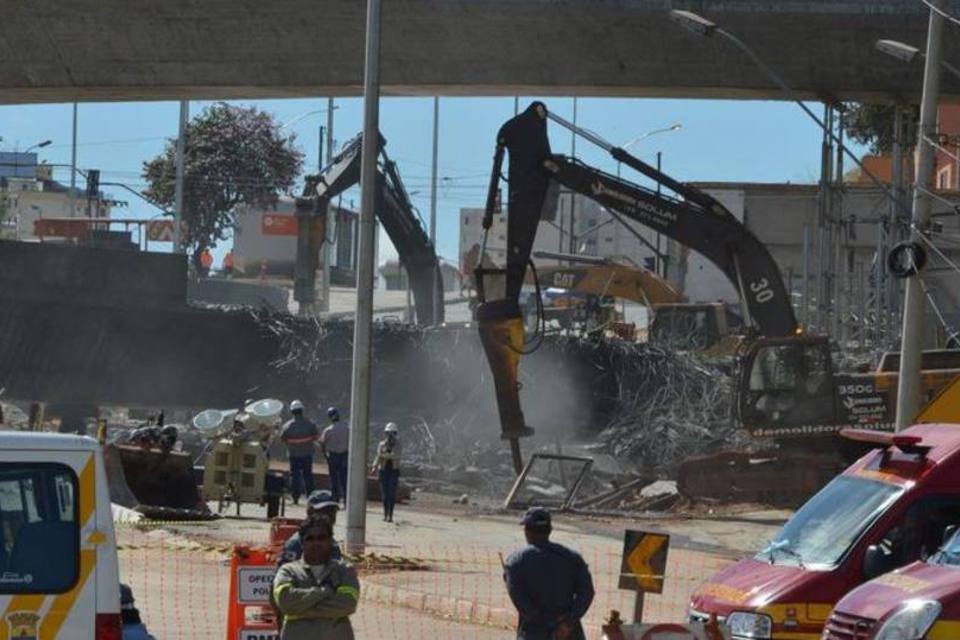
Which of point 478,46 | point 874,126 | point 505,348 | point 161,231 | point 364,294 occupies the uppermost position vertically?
point 874,126

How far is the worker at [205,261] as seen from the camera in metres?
82.6

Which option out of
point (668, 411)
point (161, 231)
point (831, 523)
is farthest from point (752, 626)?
point (161, 231)

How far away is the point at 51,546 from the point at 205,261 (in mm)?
75211

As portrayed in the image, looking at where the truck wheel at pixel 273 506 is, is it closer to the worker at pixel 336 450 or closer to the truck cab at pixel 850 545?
the worker at pixel 336 450

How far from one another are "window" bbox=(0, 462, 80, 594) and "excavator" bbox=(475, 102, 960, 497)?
22330mm

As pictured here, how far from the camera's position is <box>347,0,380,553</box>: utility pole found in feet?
73.0

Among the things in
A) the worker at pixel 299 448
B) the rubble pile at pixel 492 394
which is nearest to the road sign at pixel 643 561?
the worker at pixel 299 448

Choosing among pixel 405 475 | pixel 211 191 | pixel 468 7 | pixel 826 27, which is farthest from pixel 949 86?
pixel 211 191

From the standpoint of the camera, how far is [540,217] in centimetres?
3453

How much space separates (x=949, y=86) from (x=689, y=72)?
487 cm

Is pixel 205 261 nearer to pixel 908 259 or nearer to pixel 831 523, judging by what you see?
pixel 908 259

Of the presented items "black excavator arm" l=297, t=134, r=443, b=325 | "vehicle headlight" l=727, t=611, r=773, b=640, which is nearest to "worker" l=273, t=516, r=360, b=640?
"vehicle headlight" l=727, t=611, r=773, b=640

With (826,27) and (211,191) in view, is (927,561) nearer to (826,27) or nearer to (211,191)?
(826,27)

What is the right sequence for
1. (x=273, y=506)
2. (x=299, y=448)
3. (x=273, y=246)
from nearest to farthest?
(x=273, y=506) → (x=299, y=448) → (x=273, y=246)
